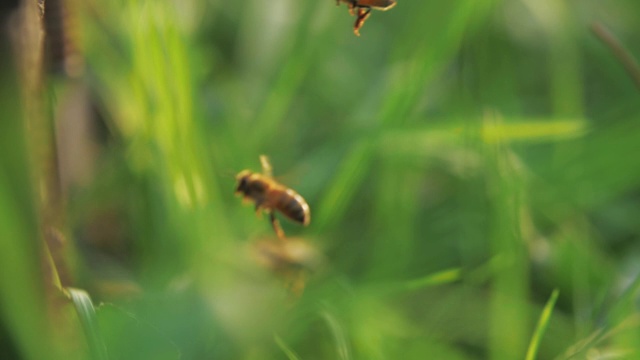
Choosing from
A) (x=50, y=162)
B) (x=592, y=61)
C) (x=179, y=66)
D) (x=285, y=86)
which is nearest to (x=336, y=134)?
(x=285, y=86)

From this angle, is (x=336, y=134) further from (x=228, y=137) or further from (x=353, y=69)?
(x=353, y=69)

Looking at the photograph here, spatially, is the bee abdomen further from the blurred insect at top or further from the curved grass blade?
the curved grass blade

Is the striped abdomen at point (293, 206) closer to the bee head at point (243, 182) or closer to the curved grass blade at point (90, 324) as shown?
the bee head at point (243, 182)

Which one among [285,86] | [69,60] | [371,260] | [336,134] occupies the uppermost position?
[69,60]

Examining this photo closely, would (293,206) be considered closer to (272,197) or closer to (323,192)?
(272,197)

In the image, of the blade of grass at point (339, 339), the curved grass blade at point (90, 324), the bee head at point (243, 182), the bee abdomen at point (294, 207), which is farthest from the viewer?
the bee head at point (243, 182)

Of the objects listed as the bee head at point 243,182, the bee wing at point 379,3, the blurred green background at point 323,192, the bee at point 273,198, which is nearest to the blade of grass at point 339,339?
the blurred green background at point 323,192
